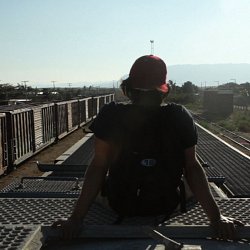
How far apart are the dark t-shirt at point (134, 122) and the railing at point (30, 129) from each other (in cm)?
1068

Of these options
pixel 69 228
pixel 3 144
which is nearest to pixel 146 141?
pixel 69 228

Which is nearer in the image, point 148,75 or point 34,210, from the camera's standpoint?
point 148,75

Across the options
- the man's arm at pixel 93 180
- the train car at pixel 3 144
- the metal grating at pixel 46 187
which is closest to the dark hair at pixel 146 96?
the man's arm at pixel 93 180

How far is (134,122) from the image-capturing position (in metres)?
2.58

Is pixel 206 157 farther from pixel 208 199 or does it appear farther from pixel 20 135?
pixel 208 199

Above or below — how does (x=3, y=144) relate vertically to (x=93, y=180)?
below

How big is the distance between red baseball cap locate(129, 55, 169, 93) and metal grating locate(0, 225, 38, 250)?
0.95 m

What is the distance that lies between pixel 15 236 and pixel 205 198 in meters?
1.00

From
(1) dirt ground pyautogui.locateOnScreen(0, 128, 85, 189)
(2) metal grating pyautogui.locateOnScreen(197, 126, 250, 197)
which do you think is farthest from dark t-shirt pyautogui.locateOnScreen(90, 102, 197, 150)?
(1) dirt ground pyautogui.locateOnScreen(0, 128, 85, 189)

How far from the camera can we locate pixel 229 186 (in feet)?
25.2

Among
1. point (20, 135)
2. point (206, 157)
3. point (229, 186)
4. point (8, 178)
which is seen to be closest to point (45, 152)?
point (20, 135)

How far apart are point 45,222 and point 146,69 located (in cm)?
A: 104

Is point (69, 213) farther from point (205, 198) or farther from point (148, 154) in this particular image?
point (205, 198)

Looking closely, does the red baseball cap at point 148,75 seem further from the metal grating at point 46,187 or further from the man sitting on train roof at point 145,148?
the metal grating at point 46,187
